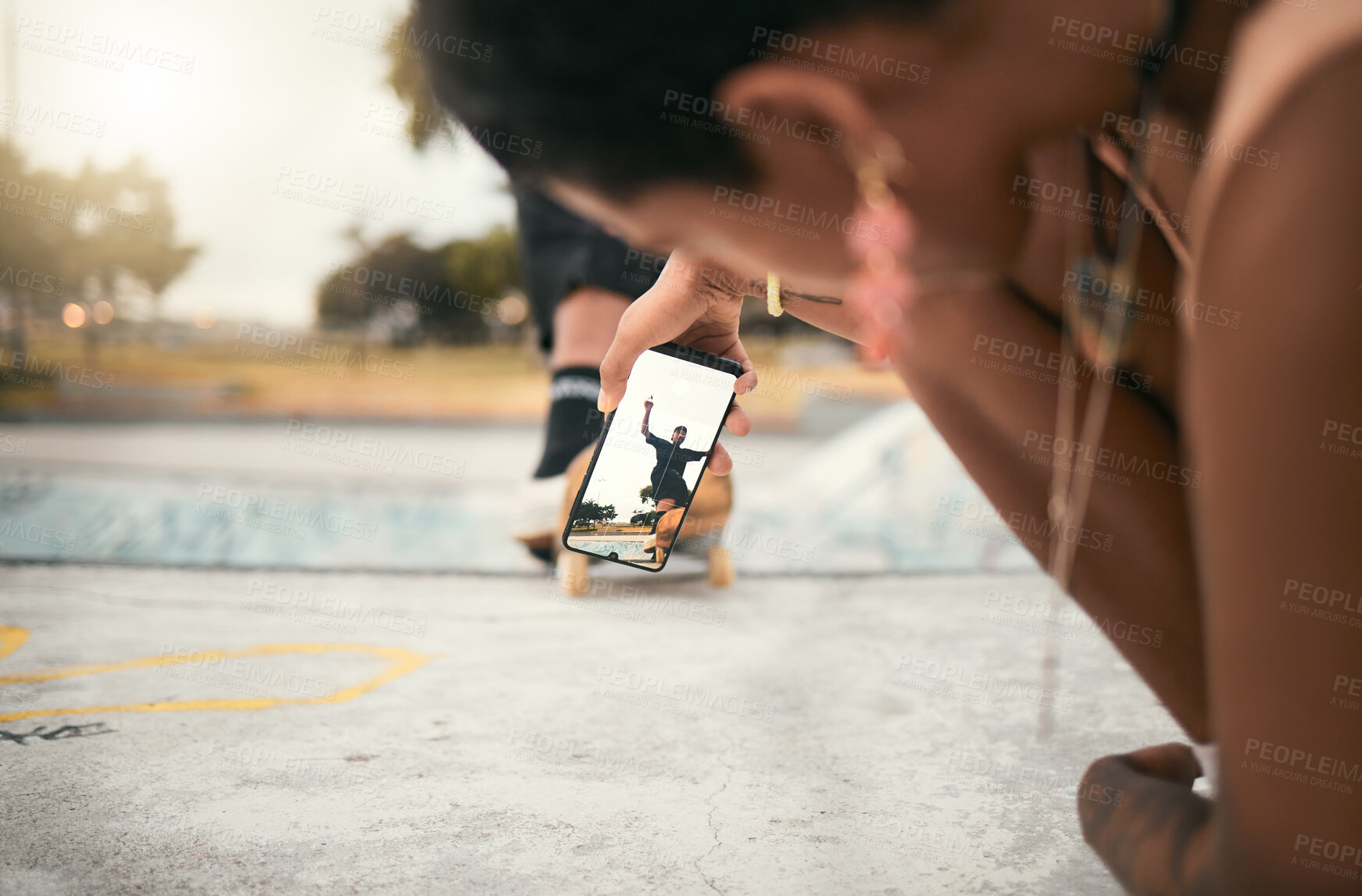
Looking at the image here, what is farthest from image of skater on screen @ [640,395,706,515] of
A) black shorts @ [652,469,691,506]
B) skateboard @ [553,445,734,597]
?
skateboard @ [553,445,734,597]

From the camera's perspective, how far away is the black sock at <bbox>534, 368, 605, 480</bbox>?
7.02ft

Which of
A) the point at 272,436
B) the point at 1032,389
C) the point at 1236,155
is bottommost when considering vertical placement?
the point at 272,436

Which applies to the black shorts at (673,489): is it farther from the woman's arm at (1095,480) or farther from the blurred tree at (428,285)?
the blurred tree at (428,285)

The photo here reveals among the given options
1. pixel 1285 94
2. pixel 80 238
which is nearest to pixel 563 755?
pixel 1285 94

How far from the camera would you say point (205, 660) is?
1.38m

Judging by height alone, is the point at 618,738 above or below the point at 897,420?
below

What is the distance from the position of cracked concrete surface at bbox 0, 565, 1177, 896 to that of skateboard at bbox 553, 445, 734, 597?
20 centimetres

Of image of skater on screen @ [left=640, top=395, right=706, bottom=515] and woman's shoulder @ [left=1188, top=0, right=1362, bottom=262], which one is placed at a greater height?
woman's shoulder @ [left=1188, top=0, right=1362, bottom=262]

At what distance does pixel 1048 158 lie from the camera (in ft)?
2.05

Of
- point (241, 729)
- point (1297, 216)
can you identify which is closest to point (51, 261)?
point (241, 729)

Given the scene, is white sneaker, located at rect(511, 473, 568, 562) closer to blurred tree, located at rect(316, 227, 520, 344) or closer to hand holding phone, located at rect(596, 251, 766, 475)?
hand holding phone, located at rect(596, 251, 766, 475)

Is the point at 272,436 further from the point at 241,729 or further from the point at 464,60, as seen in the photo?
the point at 464,60

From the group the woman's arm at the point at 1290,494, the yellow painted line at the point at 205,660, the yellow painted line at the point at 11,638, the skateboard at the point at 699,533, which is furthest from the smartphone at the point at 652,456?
the yellow painted line at the point at 11,638

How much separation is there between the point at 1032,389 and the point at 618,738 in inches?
23.6
